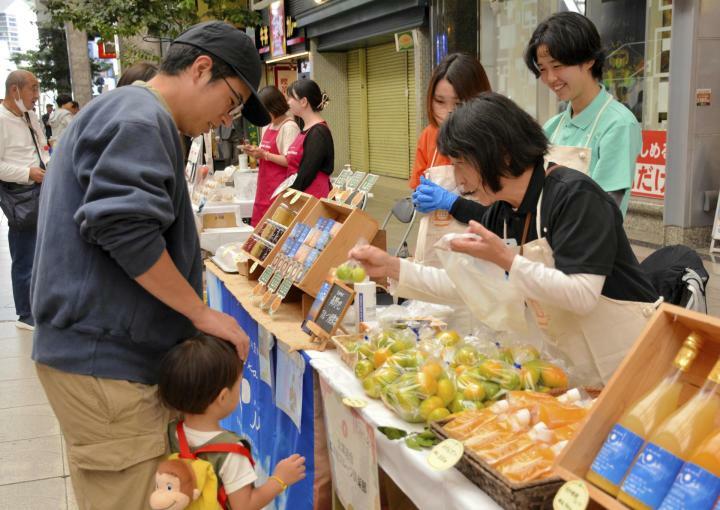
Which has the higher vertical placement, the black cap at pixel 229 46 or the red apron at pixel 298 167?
the black cap at pixel 229 46

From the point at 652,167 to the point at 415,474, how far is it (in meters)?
6.66

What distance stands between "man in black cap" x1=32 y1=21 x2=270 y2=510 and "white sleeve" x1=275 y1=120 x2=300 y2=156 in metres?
3.33

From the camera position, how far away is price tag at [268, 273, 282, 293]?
10.0ft

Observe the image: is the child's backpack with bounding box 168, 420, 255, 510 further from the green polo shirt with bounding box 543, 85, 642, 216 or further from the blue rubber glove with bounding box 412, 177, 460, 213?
the green polo shirt with bounding box 543, 85, 642, 216

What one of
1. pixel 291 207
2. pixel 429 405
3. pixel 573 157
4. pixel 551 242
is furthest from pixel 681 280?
pixel 291 207

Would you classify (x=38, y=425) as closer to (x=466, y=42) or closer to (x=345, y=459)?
(x=345, y=459)

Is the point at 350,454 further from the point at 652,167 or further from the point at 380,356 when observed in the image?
the point at 652,167

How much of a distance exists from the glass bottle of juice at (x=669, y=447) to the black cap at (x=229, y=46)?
1316mm

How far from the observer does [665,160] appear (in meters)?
7.13

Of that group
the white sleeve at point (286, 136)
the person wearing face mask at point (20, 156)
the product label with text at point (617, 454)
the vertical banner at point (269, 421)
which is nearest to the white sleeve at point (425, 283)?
the vertical banner at point (269, 421)

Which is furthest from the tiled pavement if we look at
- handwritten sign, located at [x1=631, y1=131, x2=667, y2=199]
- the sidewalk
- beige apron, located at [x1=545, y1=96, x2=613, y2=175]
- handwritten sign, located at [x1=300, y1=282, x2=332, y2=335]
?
beige apron, located at [x1=545, y1=96, x2=613, y2=175]

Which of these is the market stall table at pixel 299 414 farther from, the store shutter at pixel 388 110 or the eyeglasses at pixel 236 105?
the store shutter at pixel 388 110

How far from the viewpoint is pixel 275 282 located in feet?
10.1

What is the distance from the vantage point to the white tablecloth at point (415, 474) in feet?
4.84
